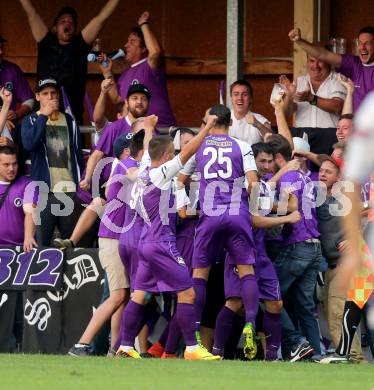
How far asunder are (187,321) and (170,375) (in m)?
2.00

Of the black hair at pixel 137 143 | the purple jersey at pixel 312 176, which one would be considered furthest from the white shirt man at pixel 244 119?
the black hair at pixel 137 143

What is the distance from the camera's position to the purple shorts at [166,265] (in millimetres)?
12008

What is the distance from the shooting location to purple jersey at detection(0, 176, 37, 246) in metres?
14.2

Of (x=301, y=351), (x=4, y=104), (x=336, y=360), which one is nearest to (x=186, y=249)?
(x=301, y=351)

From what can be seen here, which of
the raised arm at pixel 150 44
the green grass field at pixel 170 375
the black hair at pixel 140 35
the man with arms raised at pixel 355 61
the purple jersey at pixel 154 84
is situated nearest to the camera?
the green grass field at pixel 170 375

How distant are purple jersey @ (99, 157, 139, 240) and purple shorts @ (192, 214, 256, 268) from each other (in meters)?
0.89

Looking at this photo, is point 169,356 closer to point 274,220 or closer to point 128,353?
point 128,353

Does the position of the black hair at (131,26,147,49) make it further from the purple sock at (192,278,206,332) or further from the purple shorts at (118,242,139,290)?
the purple sock at (192,278,206,332)

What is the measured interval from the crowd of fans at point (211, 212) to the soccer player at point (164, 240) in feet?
0.04

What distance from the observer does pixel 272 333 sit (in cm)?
1265

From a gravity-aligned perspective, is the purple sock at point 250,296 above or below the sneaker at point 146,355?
above

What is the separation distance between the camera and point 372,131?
24.0 ft

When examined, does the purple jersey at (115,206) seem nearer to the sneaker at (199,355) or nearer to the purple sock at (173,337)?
the purple sock at (173,337)

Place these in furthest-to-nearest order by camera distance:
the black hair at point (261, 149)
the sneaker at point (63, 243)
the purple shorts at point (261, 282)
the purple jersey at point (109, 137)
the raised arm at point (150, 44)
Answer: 1. the raised arm at point (150, 44)
2. the purple jersey at point (109, 137)
3. the sneaker at point (63, 243)
4. the black hair at point (261, 149)
5. the purple shorts at point (261, 282)
